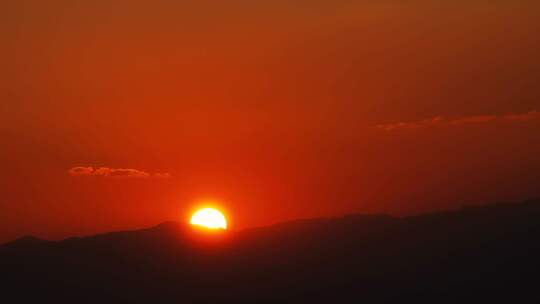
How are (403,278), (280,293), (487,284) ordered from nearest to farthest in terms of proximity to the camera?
(487,284) < (403,278) < (280,293)

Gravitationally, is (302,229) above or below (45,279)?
above

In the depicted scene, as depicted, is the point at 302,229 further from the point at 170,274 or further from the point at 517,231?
the point at 517,231

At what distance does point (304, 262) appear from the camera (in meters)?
93.9

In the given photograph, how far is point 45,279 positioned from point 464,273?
37.2 m

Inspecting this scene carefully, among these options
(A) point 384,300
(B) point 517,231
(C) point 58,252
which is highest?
(C) point 58,252

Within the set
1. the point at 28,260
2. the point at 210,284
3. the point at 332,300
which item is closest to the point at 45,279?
the point at 28,260

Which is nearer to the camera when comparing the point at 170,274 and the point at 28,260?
the point at 28,260

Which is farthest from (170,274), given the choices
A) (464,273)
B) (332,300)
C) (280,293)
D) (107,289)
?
(464,273)

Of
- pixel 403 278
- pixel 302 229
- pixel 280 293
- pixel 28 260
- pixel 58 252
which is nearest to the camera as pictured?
pixel 403 278

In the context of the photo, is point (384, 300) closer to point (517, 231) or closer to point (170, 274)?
point (517, 231)

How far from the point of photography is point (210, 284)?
89625 millimetres

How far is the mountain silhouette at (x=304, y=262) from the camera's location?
2805 inches

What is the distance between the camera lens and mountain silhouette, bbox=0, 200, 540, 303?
71.2m

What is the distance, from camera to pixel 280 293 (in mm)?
80500
